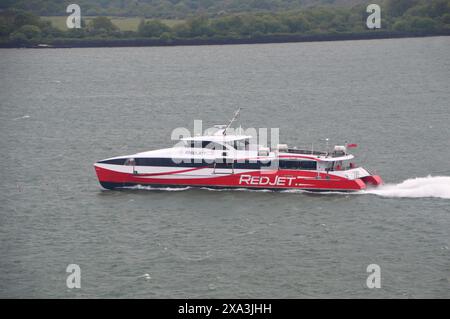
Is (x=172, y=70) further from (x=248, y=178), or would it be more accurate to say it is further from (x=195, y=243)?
(x=195, y=243)

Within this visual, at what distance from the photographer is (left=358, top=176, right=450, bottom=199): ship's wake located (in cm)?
5941

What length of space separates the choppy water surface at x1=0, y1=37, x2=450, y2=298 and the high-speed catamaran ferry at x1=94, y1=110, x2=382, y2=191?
0.83m

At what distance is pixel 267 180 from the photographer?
61.3 meters

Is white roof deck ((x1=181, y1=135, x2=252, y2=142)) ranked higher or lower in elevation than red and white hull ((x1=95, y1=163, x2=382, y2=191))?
higher

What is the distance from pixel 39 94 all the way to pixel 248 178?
70967 mm

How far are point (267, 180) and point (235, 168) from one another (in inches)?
94.6

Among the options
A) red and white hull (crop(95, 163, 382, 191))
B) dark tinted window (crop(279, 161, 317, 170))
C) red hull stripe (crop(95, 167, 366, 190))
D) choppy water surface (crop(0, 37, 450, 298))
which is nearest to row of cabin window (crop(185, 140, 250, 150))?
red and white hull (crop(95, 163, 382, 191))

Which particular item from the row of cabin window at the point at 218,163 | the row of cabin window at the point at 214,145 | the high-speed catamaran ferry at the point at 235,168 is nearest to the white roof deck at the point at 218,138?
the high-speed catamaran ferry at the point at 235,168

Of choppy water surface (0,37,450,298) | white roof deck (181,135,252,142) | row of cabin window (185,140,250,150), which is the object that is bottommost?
choppy water surface (0,37,450,298)

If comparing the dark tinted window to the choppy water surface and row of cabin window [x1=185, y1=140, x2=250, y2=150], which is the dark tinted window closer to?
the choppy water surface

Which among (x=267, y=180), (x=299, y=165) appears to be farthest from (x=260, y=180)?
(x=299, y=165)

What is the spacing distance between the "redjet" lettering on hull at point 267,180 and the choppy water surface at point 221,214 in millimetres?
826
